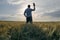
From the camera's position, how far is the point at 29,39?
68.4 feet

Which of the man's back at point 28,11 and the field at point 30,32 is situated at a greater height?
the man's back at point 28,11

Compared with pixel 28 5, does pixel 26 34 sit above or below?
below

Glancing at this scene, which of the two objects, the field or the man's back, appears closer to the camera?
the field

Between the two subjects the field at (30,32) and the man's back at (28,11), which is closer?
the field at (30,32)

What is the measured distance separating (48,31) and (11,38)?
238 cm

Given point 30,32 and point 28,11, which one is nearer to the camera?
point 30,32

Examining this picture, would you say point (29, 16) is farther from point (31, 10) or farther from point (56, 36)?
point (56, 36)

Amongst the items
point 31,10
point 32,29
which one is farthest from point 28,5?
point 32,29

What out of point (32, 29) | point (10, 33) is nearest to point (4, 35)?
point (10, 33)

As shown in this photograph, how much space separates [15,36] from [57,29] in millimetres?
2669

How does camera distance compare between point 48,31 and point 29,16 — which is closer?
point 48,31

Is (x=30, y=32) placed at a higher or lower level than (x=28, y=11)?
lower

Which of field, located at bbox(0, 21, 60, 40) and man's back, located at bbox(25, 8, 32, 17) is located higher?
man's back, located at bbox(25, 8, 32, 17)

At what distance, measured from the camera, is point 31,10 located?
2497cm
